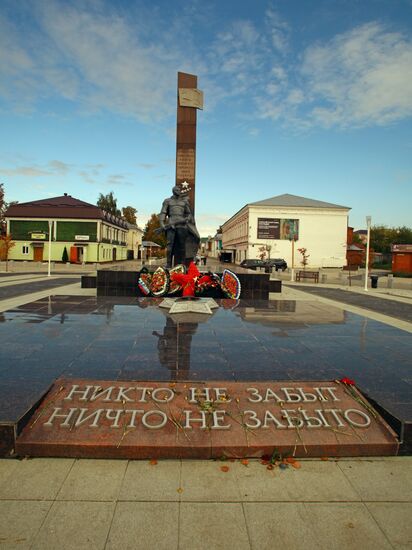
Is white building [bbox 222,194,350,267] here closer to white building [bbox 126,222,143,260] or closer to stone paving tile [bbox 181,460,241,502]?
white building [bbox 126,222,143,260]

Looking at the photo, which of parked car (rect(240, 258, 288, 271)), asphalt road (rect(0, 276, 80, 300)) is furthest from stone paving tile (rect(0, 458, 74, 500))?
parked car (rect(240, 258, 288, 271))

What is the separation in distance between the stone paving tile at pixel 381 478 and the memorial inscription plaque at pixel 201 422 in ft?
0.43

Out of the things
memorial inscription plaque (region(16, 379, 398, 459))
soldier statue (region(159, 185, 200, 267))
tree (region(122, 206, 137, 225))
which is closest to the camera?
memorial inscription plaque (region(16, 379, 398, 459))

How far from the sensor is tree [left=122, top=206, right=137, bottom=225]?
308ft

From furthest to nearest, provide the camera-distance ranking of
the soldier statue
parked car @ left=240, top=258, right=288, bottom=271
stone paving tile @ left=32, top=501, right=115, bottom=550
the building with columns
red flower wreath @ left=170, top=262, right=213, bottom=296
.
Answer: the building with columns, parked car @ left=240, top=258, right=288, bottom=271, the soldier statue, red flower wreath @ left=170, top=262, right=213, bottom=296, stone paving tile @ left=32, top=501, right=115, bottom=550

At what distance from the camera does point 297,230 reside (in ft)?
190

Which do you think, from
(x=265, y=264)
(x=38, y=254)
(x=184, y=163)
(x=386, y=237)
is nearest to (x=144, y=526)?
(x=184, y=163)

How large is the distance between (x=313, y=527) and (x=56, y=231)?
171 ft

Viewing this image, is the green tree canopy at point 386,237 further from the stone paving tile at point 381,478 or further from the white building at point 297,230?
the stone paving tile at point 381,478

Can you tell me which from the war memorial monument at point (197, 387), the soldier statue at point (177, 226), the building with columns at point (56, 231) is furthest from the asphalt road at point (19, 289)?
the building with columns at point (56, 231)

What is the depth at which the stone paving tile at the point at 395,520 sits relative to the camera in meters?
2.38

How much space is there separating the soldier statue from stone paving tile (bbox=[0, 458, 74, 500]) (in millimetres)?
10704

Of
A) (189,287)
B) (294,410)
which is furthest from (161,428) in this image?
(189,287)

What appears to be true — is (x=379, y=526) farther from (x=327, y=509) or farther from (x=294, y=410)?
(x=294, y=410)
